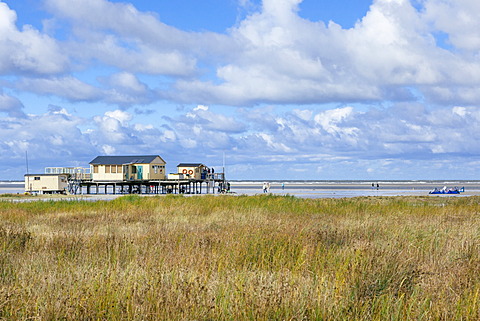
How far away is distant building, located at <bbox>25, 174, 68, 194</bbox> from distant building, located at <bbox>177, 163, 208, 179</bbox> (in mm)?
17338

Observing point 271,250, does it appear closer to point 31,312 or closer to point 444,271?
point 444,271

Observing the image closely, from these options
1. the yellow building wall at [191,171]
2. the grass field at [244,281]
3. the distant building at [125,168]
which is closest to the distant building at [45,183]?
the distant building at [125,168]

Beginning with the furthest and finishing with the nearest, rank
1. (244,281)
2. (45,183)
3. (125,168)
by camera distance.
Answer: (45,183)
(125,168)
(244,281)

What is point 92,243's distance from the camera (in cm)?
959

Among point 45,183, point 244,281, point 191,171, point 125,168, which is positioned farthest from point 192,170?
point 244,281

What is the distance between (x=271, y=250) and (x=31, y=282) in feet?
13.8

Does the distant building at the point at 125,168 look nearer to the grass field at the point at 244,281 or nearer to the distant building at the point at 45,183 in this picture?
the distant building at the point at 45,183

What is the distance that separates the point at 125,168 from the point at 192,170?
10.5 m

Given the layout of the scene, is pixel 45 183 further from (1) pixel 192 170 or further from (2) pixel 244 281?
(2) pixel 244 281

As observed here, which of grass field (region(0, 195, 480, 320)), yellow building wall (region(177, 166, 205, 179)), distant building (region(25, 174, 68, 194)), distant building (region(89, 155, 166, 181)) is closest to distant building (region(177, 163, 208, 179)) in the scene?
yellow building wall (region(177, 166, 205, 179))

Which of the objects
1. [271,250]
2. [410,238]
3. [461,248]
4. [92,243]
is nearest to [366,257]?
[271,250]

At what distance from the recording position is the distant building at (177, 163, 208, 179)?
72.9 meters

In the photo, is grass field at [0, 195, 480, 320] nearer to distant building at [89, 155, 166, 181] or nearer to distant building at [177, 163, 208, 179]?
distant building at [89, 155, 166, 181]

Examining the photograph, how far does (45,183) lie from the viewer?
6988 centimetres
